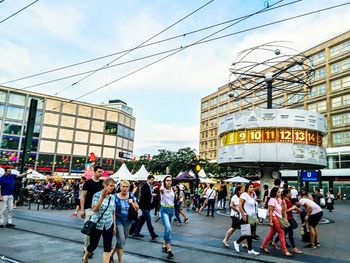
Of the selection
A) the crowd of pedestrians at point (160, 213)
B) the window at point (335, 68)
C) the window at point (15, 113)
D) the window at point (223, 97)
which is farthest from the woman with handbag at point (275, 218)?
the window at point (223, 97)

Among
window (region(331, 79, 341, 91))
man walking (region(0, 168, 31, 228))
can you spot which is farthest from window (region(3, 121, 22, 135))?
window (region(331, 79, 341, 91))

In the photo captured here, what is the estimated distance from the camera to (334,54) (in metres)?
52.2

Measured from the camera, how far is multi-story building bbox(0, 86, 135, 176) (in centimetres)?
6406

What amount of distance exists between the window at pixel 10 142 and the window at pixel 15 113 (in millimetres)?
4171

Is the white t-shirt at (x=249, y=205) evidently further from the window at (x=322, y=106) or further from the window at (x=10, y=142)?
the window at (x=10, y=142)

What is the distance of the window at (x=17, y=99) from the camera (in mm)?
64469

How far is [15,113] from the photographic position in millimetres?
64875

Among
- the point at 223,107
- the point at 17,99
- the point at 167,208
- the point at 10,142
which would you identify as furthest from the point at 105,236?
the point at 223,107

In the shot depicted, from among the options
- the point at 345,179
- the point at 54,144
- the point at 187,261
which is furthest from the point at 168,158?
the point at 187,261

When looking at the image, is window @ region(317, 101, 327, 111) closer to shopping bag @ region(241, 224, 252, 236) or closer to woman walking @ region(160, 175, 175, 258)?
shopping bag @ region(241, 224, 252, 236)

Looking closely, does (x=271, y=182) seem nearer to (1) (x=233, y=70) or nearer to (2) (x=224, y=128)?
(2) (x=224, y=128)

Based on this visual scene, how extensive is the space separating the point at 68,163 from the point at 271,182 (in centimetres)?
6187

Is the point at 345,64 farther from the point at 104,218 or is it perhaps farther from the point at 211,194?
the point at 104,218

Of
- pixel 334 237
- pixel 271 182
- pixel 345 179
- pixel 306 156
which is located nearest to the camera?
pixel 334 237
